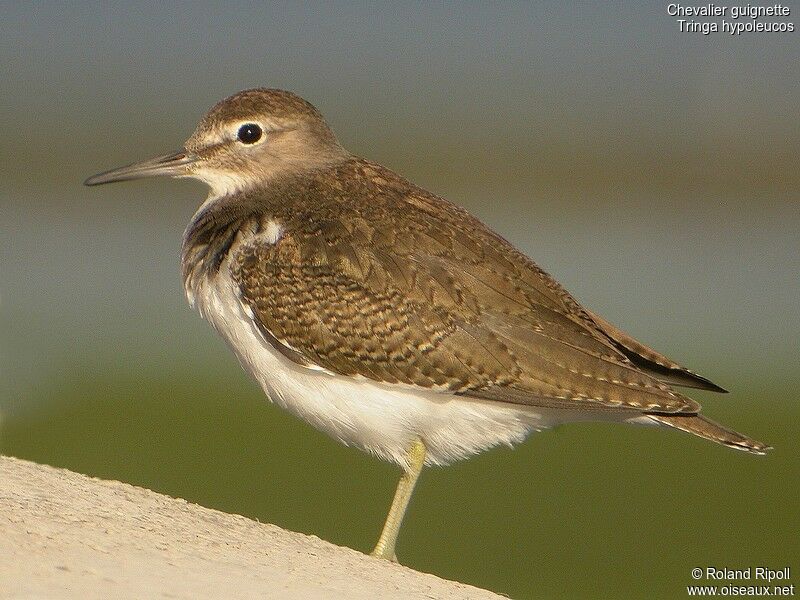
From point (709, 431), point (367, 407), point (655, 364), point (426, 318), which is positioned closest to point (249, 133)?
point (426, 318)

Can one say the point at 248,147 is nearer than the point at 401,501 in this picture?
No

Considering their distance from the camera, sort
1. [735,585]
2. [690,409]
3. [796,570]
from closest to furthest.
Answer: [690,409] < [735,585] < [796,570]

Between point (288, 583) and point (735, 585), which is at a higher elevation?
point (735, 585)

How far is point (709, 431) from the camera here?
9.59 meters

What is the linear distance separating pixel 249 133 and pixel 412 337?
228 centimetres

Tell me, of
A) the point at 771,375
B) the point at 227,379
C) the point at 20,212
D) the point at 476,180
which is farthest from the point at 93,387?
the point at 476,180

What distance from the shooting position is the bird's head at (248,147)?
424 inches

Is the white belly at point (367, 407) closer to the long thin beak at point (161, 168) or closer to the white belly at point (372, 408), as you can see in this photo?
the white belly at point (372, 408)

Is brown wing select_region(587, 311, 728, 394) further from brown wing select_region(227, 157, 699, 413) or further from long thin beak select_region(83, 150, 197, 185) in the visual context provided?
long thin beak select_region(83, 150, 197, 185)

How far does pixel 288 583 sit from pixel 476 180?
3160 centimetres

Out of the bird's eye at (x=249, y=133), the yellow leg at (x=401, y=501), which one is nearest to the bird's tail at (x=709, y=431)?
the yellow leg at (x=401, y=501)

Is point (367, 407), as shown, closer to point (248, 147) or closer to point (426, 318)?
point (426, 318)

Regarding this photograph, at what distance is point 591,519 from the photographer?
651 inches

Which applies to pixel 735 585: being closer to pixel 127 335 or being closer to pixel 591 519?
pixel 591 519
